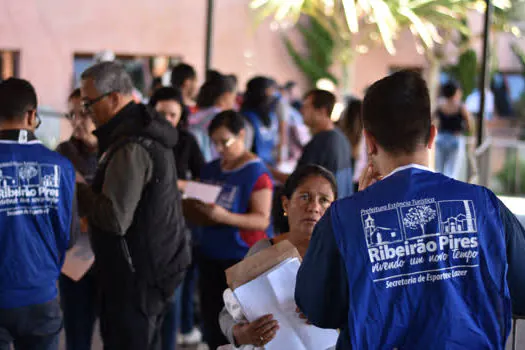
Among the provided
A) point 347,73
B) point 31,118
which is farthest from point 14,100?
point 347,73

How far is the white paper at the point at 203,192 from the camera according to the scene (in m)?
3.92

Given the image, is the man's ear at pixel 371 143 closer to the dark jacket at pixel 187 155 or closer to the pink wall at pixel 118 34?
the dark jacket at pixel 187 155

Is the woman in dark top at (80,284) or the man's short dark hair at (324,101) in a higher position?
the man's short dark hair at (324,101)

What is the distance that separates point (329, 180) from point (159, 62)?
1280cm

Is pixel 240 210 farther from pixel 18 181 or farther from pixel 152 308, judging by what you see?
pixel 18 181

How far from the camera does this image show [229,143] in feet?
13.7

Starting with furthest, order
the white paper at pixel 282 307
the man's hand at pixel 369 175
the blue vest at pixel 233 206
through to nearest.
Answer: the blue vest at pixel 233 206 → the white paper at pixel 282 307 → the man's hand at pixel 369 175

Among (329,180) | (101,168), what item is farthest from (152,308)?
(329,180)

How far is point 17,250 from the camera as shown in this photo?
290cm

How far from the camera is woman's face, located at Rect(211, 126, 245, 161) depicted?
4.19 metres

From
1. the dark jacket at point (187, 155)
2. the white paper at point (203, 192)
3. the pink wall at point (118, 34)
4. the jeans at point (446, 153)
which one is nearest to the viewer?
the white paper at point (203, 192)

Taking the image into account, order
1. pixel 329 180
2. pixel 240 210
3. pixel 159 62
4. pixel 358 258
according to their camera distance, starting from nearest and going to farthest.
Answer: pixel 358 258 < pixel 329 180 < pixel 240 210 < pixel 159 62

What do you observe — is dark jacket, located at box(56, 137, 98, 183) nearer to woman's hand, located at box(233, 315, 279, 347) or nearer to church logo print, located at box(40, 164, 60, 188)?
church logo print, located at box(40, 164, 60, 188)

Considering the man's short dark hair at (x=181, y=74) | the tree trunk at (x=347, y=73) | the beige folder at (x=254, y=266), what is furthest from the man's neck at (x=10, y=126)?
the tree trunk at (x=347, y=73)
